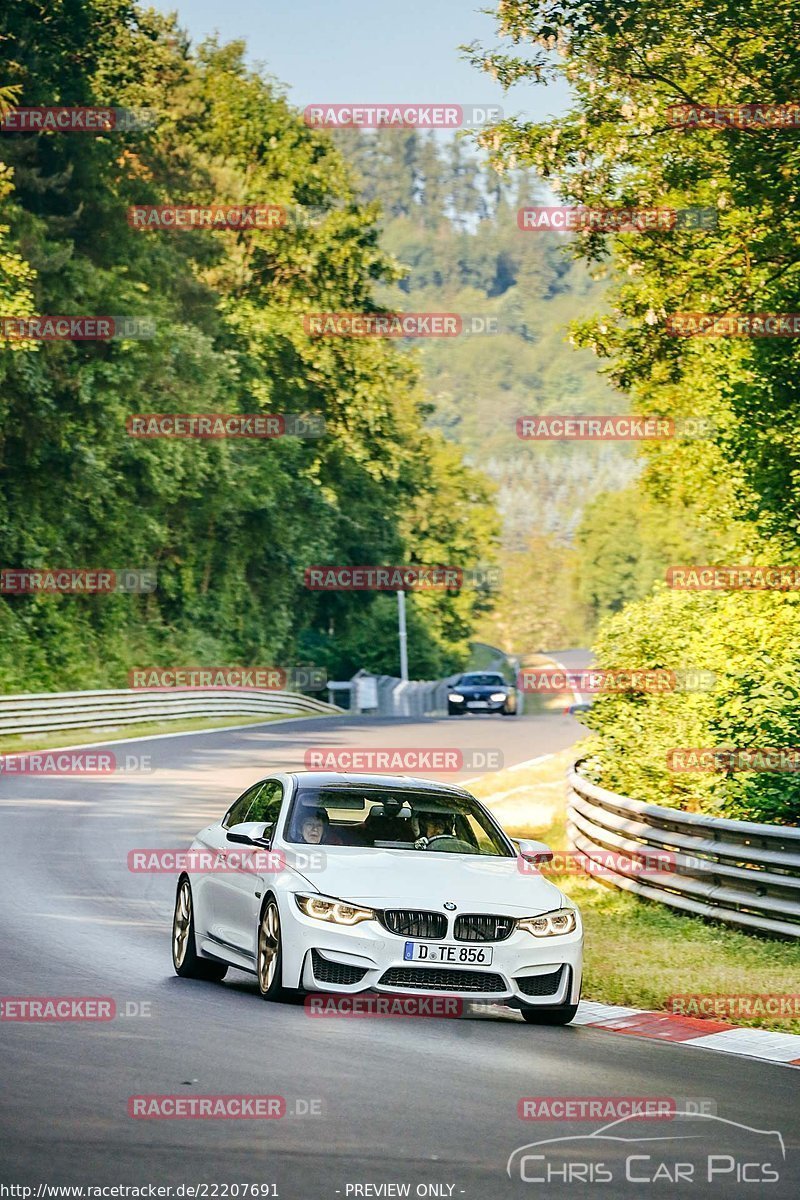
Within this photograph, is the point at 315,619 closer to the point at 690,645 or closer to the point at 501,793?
the point at 501,793

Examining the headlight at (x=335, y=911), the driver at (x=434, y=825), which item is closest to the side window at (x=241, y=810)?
the driver at (x=434, y=825)

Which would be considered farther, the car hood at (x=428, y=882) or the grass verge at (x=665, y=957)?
the grass verge at (x=665, y=957)

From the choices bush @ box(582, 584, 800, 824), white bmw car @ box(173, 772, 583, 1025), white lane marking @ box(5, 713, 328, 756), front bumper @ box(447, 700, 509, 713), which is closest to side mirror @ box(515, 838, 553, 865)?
white bmw car @ box(173, 772, 583, 1025)

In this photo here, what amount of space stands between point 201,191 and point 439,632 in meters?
39.5

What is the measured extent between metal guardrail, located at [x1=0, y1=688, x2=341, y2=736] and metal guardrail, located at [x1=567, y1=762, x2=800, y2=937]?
71.3ft

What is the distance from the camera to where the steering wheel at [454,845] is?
39.0 feet

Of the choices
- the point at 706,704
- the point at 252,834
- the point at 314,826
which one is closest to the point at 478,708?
the point at 706,704

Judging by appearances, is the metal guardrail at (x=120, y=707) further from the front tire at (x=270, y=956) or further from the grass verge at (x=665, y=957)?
the front tire at (x=270, y=956)

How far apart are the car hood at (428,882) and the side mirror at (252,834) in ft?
0.78

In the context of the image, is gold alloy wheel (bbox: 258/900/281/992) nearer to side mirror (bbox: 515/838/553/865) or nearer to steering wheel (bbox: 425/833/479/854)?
steering wheel (bbox: 425/833/479/854)

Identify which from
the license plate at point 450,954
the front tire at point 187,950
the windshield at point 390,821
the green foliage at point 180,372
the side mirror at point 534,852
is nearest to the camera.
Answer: the license plate at point 450,954

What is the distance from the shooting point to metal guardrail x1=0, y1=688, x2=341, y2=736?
38500mm

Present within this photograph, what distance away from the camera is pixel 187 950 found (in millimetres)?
12375

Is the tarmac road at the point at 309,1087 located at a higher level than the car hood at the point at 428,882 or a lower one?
lower
